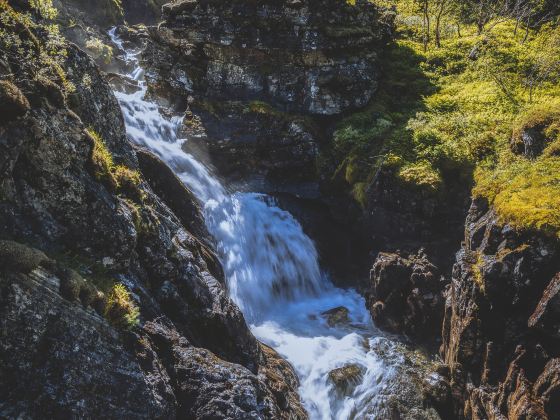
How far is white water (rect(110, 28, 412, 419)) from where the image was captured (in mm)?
12711

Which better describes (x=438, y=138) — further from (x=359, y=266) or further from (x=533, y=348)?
(x=533, y=348)

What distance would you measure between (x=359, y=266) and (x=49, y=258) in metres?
15.4

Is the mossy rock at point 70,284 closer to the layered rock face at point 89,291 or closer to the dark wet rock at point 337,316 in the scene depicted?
the layered rock face at point 89,291

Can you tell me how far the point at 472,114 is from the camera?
69.3 ft

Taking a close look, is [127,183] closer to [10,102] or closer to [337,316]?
[10,102]

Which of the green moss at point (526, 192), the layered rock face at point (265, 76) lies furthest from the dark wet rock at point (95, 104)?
the layered rock face at point (265, 76)

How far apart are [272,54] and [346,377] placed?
18.4 m

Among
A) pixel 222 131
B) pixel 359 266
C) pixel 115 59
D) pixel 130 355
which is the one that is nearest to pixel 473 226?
pixel 359 266

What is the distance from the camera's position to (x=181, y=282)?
945cm

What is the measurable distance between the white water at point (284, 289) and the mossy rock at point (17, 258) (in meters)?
9.13

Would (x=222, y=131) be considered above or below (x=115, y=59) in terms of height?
below

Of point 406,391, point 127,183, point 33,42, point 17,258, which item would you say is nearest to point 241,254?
point 406,391

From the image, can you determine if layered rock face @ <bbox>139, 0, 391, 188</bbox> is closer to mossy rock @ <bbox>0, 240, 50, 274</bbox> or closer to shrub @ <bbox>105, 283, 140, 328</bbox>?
shrub @ <bbox>105, 283, 140, 328</bbox>

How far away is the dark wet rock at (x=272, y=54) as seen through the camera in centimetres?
2356
